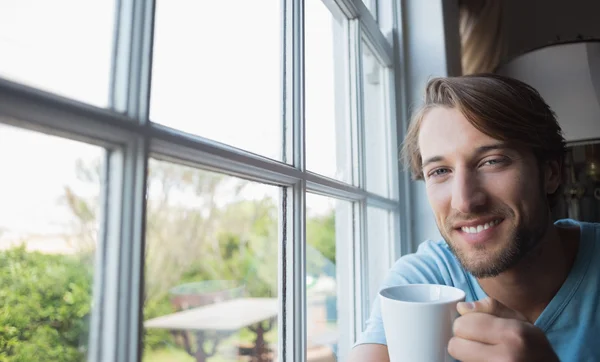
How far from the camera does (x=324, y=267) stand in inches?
29.4

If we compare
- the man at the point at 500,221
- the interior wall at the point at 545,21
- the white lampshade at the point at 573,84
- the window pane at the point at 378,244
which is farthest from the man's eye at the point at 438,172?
the interior wall at the point at 545,21

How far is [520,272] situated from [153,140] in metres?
0.69

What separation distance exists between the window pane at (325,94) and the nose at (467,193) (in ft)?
0.70

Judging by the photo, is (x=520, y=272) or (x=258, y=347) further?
(x=520, y=272)

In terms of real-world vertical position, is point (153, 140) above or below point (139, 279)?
above

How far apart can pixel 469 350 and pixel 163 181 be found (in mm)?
307

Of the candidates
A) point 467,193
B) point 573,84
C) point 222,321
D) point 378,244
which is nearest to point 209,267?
point 222,321

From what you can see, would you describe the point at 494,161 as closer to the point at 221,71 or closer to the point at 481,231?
the point at 481,231

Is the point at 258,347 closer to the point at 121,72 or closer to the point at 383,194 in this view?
the point at 121,72

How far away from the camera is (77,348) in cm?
27

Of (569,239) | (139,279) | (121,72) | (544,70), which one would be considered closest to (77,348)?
(139,279)

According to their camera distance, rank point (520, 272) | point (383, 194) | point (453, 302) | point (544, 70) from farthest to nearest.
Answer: point (544, 70) → point (383, 194) → point (520, 272) → point (453, 302)

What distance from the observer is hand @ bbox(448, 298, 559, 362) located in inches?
14.4

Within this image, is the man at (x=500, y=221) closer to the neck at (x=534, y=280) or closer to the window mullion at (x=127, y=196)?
the neck at (x=534, y=280)
